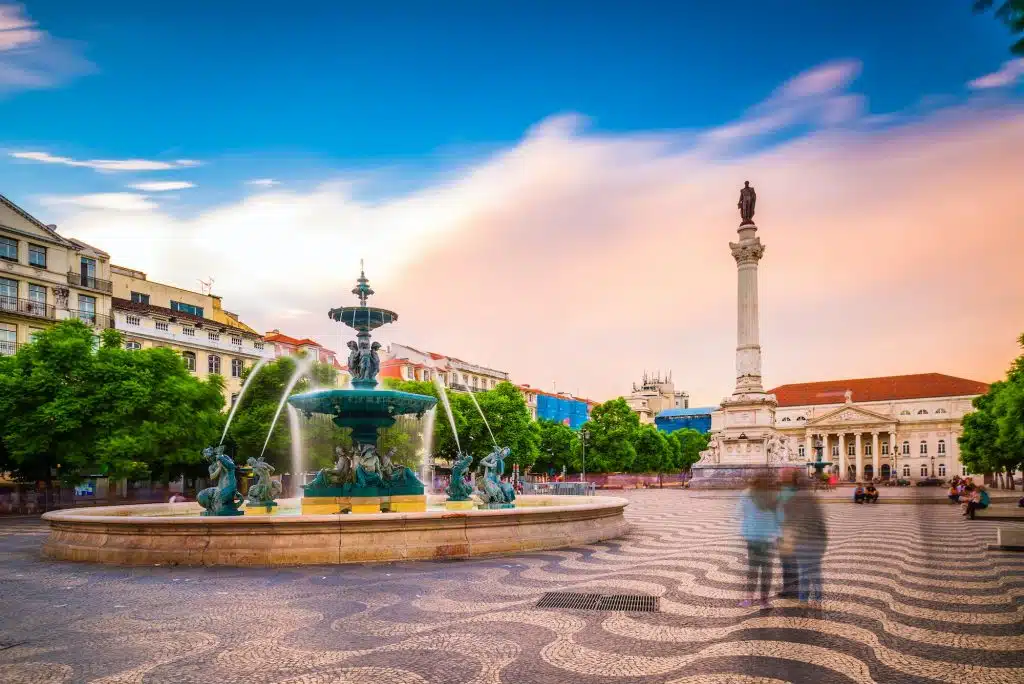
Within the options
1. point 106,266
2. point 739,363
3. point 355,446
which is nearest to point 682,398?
point 739,363

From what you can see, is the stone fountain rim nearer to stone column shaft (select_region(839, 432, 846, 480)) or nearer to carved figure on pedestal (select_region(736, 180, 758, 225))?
carved figure on pedestal (select_region(736, 180, 758, 225))

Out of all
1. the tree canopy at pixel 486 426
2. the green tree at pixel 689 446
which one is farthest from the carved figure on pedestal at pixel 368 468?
the green tree at pixel 689 446

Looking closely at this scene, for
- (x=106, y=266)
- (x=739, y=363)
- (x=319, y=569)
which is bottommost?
(x=319, y=569)

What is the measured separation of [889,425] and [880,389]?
40.3 ft

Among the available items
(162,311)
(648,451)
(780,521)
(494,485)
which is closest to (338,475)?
(494,485)

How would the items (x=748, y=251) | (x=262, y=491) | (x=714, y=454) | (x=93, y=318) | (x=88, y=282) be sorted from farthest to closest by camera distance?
(x=748, y=251)
(x=714, y=454)
(x=88, y=282)
(x=93, y=318)
(x=262, y=491)

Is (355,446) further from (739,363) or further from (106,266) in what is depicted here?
(739,363)

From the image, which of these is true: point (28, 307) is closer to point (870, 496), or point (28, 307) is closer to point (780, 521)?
point (780, 521)

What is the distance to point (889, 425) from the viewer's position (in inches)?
4843

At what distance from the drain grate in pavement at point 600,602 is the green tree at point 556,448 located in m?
59.3

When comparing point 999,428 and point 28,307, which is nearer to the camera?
point 28,307

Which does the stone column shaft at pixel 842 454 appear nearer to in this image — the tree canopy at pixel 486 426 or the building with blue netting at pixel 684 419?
the building with blue netting at pixel 684 419

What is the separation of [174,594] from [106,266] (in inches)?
1806

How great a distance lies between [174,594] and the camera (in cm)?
959
